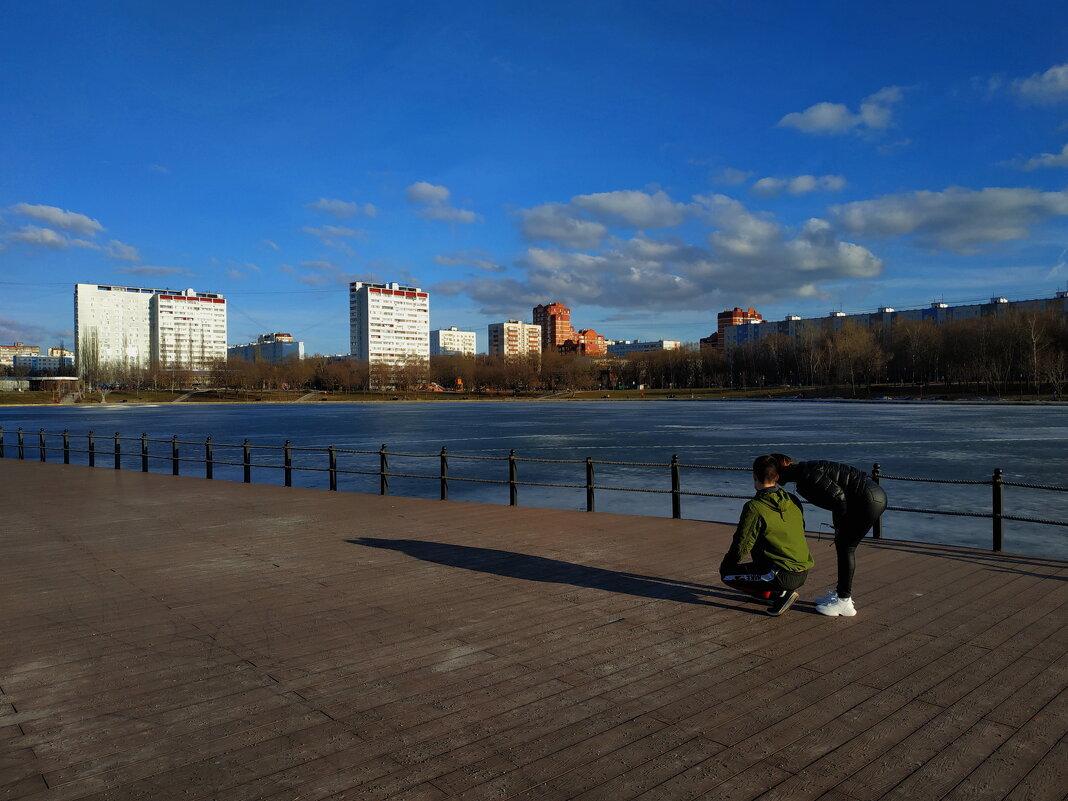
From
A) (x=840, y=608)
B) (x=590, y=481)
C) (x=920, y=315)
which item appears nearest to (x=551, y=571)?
(x=840, y=608)

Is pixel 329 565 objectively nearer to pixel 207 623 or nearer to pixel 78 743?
pixel 207 623

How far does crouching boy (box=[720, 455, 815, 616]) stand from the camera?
583 centimetres

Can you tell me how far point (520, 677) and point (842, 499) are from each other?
116 inches

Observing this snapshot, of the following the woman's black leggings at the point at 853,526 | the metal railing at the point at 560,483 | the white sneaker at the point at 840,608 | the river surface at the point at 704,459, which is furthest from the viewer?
the river surface at the point at 704,459

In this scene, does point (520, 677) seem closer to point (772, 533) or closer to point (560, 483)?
point (772, 533)

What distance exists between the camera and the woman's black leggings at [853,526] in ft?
19.4

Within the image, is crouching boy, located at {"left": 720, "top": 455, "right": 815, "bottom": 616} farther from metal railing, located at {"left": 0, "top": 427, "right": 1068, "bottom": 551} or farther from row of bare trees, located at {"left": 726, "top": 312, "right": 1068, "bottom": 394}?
row of bare trees, located at {"left": 726, "top": 312, "right": 1068, "bottom": 394}

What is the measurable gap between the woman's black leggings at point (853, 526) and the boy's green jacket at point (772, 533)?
306 mm

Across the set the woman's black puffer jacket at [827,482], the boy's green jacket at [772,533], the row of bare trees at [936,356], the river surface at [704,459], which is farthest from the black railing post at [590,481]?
the row of bare trees at [936,356]

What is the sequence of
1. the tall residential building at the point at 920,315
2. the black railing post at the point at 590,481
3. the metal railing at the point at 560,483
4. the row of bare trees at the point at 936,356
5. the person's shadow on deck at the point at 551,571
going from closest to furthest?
the person's shadow on deck at the point at 551,571 → the metal railing at the point at 560,483 → the black railing post at the point at 590,481 → the row of bare trees at the point at 936,356 → the tall residential building at the point at 920,315

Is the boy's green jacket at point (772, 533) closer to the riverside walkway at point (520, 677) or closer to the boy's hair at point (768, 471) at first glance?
the boy's hair at point (768, 471)

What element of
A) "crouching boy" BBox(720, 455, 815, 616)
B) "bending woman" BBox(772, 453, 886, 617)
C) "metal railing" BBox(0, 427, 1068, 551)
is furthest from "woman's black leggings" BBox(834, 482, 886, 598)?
"metal railing" BBox(0, 427, 1068, 551)

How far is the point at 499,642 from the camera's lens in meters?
5.56

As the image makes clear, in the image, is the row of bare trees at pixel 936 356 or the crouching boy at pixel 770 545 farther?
the row of bare trees at pixel 936 356
